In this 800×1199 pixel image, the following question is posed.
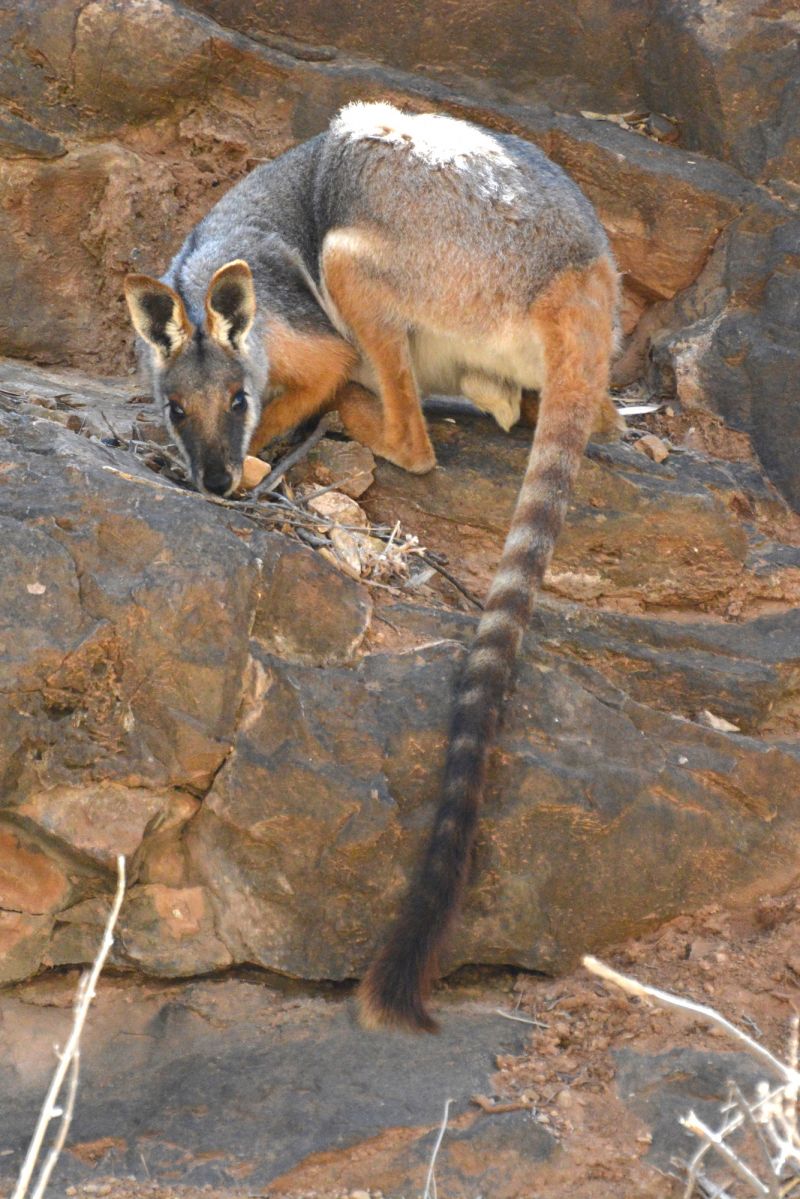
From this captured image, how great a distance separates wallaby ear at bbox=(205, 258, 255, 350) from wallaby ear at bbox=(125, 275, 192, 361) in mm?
134

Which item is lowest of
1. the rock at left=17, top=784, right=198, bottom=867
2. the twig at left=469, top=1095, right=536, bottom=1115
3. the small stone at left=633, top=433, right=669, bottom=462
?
the twig at left=469, top=1095, right=536, bottom=1115

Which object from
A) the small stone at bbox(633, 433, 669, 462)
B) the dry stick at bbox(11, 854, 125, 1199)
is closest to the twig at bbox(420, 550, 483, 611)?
the small stone at bbox(633, 433, 669, 462)

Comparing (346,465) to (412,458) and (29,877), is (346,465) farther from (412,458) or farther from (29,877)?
(29,877)

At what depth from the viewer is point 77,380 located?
7.96m

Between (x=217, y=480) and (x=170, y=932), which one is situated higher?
(x=217, y=480)

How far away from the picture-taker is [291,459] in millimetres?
6723

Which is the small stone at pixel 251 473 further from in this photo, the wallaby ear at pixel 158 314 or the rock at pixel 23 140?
the rock at pixel 23 140

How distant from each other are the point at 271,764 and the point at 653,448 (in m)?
3.21

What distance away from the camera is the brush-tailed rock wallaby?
6.30m

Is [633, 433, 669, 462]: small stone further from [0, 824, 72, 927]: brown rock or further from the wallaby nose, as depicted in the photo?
[0, 824, 72, 927]: brown rock

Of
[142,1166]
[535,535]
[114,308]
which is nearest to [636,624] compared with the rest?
[535,535]

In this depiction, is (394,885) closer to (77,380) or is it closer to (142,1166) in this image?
(142,1166)

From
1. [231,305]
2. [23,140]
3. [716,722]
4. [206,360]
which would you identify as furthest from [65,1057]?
[23,140]

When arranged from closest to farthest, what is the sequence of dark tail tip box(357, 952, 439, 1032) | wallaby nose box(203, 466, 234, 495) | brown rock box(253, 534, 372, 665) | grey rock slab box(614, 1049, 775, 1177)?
grey rock slab box(614, 1049, 775, 1177)
dark tail tip box(357, 952, 439, 1032)
brown rock box(253, 534, 372, 665)
wallaby nose box(203, 466, 234, 495)
